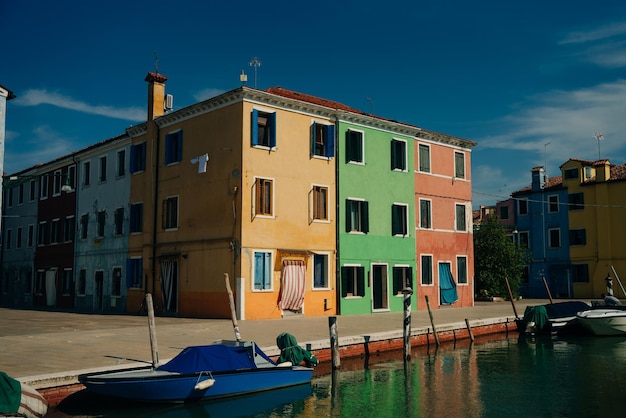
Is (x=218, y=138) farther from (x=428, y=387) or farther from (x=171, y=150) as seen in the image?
(x=428, y=387)

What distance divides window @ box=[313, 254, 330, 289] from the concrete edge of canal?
20.4ft

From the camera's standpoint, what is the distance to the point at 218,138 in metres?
25.4

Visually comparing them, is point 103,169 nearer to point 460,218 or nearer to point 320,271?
point 320,271

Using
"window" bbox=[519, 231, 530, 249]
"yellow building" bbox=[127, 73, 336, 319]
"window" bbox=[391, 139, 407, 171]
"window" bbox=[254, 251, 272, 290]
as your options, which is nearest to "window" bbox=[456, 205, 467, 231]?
"window" bbox=[391, 139, 407, 171]

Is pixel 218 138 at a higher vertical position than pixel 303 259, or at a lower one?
higher

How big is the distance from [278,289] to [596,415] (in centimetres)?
1448

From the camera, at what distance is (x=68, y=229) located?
36188 millimetres

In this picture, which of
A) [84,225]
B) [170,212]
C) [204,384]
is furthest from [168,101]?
[204,384]

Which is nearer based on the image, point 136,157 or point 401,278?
point 401,278

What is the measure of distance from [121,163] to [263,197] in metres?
10.7

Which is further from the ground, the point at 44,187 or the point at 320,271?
the point at 44,187

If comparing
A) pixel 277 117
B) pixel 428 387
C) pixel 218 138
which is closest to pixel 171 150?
pixel 218 138

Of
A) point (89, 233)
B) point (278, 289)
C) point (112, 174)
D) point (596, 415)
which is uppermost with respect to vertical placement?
point (112, 174)

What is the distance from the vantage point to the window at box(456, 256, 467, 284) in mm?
32581
